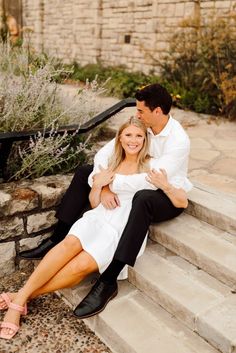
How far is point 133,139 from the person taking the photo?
280cm

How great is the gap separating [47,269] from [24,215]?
2.11 ft

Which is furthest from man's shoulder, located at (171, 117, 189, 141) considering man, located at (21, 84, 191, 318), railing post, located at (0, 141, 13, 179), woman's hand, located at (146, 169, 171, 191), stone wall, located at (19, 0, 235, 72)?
stone wall, located at (19, 0, 235, 72)

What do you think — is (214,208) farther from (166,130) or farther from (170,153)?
(166,130)

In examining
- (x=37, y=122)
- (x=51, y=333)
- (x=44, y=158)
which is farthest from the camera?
(x=37, y=122)

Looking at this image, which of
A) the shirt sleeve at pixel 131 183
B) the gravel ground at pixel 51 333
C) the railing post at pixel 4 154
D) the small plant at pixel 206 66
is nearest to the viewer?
the gravel ground at pixel 51 333

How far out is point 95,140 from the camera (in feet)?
15.4

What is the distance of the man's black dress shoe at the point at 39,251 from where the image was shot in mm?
3105

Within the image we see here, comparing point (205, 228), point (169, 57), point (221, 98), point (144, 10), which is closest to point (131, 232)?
point (205, 228)

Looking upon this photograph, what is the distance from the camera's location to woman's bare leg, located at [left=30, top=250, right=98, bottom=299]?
2.59 m

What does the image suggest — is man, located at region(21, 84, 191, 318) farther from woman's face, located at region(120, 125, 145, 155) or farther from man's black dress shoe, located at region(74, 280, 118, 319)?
woman's face, located at region(120, 125, 145, 155)

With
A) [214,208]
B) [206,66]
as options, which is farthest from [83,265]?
[206,66]

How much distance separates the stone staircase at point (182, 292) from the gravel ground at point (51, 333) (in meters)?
0.07

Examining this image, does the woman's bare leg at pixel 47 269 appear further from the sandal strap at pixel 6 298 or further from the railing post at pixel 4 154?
the railing post at pixel 4 154

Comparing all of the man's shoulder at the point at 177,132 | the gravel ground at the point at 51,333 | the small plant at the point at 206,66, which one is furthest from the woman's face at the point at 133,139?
the small plant at the point at 206,66
